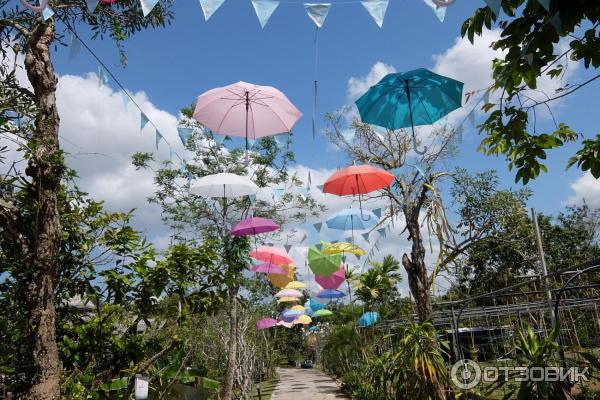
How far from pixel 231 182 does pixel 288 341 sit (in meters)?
28.6

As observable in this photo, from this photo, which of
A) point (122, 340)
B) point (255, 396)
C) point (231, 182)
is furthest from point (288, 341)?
point (122, 340)

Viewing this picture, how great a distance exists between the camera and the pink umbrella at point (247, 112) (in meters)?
6.72

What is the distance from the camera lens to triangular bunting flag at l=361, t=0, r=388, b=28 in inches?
139

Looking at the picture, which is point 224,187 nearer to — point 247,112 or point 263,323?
point 247,112

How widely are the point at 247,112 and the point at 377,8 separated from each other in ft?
11.4

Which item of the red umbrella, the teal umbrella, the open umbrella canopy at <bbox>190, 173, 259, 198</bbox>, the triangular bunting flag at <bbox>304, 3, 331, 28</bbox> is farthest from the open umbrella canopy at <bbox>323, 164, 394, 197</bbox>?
the triangular bunting flag at <bbox>304, 3, 331, 28</bbox>

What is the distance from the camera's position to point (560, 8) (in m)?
1.93

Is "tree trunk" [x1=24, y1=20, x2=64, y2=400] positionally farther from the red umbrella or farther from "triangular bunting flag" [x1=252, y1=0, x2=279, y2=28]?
the red umbrella

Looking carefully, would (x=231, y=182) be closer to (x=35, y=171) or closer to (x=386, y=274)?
(x=35, y=171)

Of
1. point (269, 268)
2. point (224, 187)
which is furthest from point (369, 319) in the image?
point (224, 187)

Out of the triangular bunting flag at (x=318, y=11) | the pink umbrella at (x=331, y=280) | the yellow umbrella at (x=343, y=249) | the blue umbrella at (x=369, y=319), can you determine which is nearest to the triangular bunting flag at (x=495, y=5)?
the triangular bunting flag at (x=318, y=11)

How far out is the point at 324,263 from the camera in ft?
41.2

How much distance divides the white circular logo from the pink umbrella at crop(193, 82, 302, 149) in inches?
168

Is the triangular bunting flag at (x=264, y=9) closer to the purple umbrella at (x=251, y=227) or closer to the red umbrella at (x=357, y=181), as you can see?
the red umbrella at (x=357, y=181)
